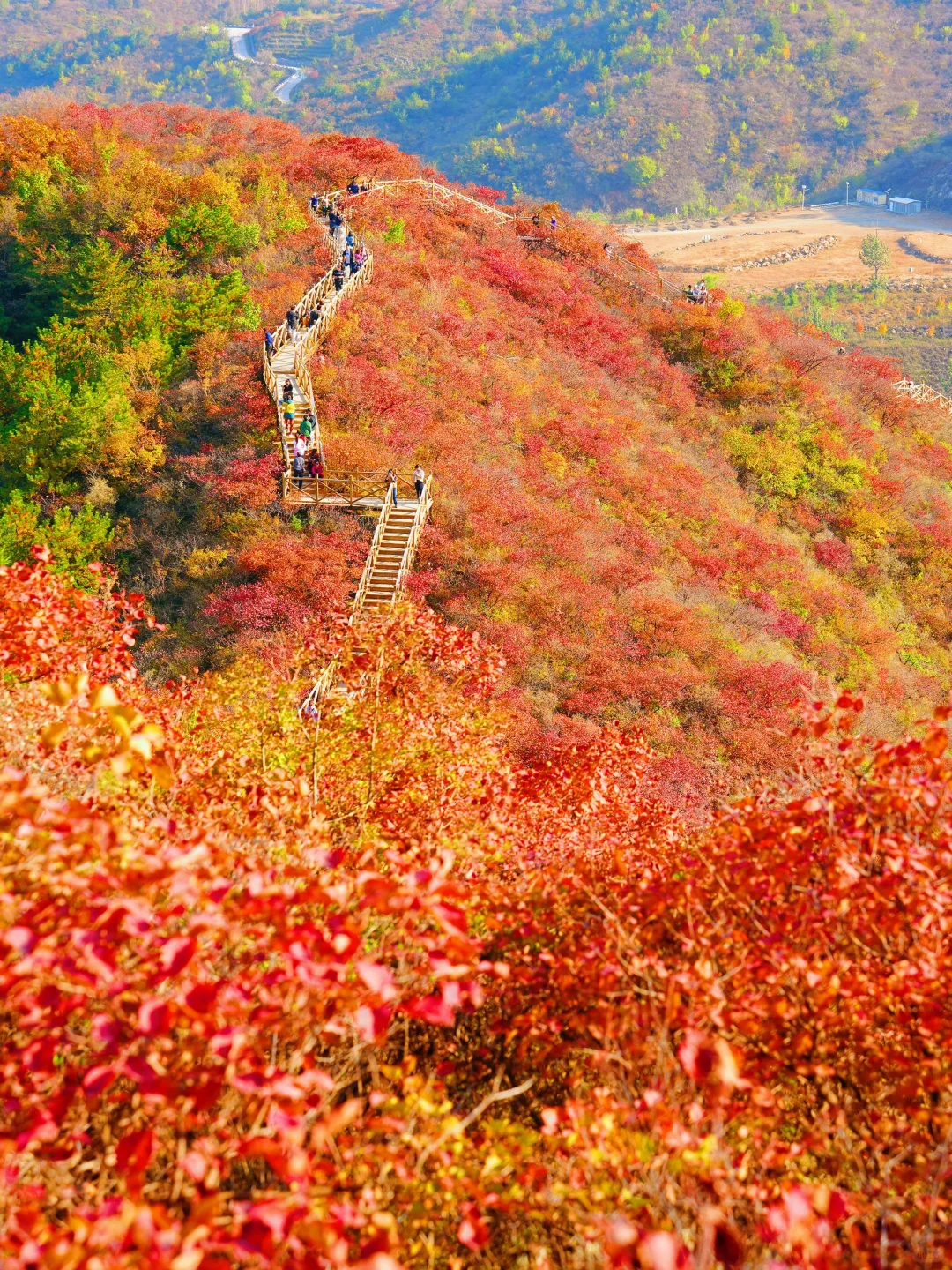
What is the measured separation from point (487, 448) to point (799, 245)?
145734mm

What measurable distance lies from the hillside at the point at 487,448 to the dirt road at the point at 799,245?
92.4m

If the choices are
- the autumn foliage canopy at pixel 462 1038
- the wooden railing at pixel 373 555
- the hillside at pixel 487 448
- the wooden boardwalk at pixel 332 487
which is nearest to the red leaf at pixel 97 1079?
the autumn foliage canopy at pixel 462 1038

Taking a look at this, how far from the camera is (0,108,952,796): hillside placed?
21938 mm

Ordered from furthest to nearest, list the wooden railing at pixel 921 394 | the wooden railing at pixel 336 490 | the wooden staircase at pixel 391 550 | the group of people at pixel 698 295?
1. the wooden railing at pixel 921 394
2. the group of people at pixel 698 295
3. the wooden railing at pixel 336 490
4. the wooden staircase at pixel 391 550

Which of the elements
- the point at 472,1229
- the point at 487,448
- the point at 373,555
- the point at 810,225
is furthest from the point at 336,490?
the point at 810,225

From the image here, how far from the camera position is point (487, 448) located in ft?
93.0

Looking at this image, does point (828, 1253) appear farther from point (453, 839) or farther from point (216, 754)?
point (216, 754)

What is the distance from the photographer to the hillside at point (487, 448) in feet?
72.0

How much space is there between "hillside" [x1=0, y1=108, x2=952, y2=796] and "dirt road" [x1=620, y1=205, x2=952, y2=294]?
92.4 meters

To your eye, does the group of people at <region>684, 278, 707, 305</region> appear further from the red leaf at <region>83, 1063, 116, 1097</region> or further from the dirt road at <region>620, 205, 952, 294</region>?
the dirt road at <region>620, 205, 952, 294</region>

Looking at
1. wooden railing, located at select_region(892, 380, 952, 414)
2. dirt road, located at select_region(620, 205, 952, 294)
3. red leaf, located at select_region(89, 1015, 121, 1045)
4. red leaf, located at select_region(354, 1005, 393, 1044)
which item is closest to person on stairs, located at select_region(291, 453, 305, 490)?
red leaf, located at select_region(354, 1005, 393, 1044)

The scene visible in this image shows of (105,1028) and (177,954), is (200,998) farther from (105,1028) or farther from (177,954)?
(105,1028)

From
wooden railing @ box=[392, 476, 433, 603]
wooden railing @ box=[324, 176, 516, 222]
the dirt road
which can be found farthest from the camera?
the dirt road

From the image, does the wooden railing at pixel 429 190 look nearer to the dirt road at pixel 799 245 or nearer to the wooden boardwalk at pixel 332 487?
the wooden boardwalk at pixel 332 487
